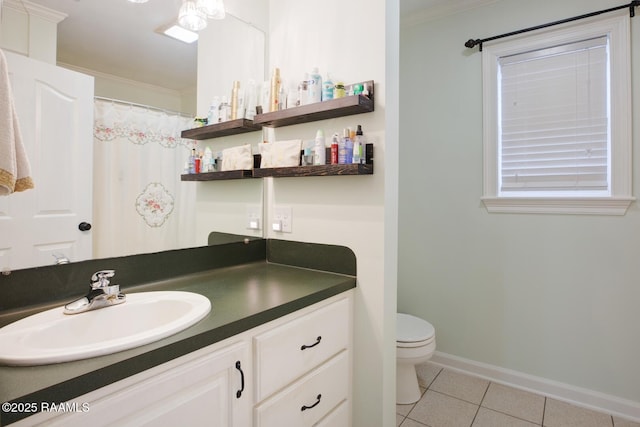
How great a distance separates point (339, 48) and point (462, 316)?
193 centimetres

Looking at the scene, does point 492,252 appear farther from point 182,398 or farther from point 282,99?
point 182,398

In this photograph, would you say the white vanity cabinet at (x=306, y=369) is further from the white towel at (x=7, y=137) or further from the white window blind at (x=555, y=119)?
the white window blind at (x=555, y=119)

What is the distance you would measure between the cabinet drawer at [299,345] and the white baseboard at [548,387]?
1.38m

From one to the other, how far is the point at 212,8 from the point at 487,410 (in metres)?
2.54

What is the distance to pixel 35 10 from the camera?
1.04 meters

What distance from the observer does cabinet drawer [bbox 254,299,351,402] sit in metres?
1.02

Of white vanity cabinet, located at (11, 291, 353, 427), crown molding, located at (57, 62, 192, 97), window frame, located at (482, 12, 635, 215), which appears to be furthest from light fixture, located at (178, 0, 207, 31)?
window frame, located at (482, 12, 635, 215)

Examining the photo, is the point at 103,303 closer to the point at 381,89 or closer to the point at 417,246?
the point at 381,89

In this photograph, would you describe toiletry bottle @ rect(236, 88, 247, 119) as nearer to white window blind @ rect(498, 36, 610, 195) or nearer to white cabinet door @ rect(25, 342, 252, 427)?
white cabinet door @ rect(25, 342, 252, 427)

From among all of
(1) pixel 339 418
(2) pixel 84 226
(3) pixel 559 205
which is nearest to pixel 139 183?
(2) pixel 84 226

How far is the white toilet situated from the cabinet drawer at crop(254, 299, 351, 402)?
651 mm

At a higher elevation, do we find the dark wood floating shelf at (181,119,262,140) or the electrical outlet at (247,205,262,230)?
the dark wood floating shelf at (181,119,262,140)

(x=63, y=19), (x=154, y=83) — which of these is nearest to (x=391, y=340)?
(x=154, y=83)

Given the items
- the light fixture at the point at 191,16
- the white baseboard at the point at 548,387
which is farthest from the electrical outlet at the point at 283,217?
the white baseboard at the point at 548,387
